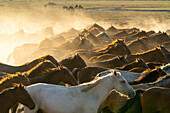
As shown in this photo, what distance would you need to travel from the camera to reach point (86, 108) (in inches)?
154

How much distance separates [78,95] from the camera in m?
3.99

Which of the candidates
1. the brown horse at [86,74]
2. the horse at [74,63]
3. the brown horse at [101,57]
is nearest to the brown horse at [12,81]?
the brown horse at [86,74]

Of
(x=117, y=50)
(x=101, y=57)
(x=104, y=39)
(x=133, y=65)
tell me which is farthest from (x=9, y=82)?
(x=104, y=39)

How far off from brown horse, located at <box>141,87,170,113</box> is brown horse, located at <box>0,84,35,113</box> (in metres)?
1.80

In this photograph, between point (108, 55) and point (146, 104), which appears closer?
point (146, 104)

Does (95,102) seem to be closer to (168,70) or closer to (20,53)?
(168,70)

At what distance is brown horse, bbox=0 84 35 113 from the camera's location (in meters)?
3.83

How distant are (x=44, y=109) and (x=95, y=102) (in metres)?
0.78

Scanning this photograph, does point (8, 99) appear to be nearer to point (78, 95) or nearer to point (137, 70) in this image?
point (78, 95)

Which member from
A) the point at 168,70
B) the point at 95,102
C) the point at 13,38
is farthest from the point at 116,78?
the point at 13,38

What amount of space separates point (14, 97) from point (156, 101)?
222 cm

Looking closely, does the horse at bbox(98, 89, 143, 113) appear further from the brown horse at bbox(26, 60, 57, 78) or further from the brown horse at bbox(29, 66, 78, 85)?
the brown horse at bbox(26, 60, 57, 78)

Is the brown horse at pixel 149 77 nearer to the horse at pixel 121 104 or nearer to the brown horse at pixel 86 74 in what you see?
the horse at pixel 121 104

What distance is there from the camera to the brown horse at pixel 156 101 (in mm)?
4133
